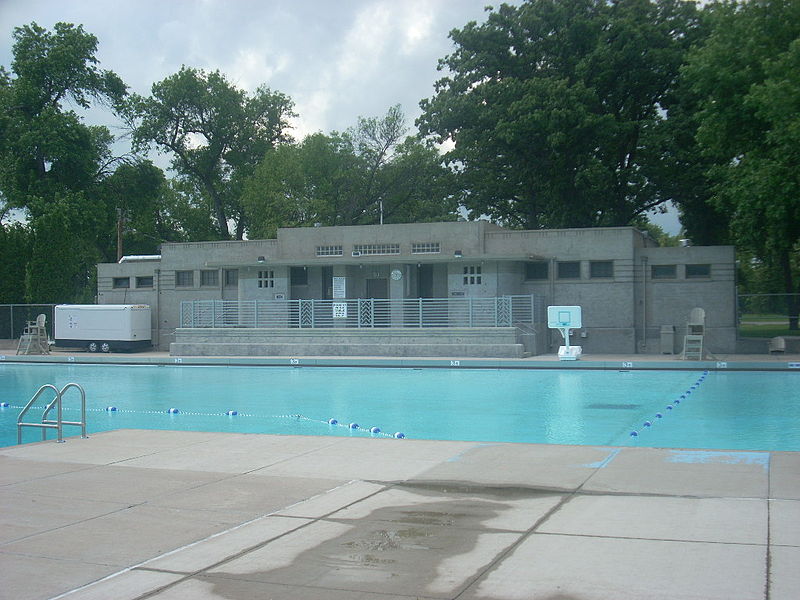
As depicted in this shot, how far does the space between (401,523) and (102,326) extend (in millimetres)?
33991

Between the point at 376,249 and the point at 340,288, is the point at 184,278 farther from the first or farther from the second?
the point at 376,249

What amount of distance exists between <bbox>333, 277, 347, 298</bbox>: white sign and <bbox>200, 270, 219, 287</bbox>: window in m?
7.13

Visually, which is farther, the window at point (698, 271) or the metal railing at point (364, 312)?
the metal railing at point (364, 312)

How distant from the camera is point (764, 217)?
29.8 metres

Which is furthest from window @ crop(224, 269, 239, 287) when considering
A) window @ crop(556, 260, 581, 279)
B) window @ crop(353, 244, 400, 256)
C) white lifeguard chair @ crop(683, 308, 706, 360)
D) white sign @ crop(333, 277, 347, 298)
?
white lifeguard chair @ crop(683, 308, 706, 360)

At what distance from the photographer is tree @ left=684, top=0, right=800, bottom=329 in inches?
1038

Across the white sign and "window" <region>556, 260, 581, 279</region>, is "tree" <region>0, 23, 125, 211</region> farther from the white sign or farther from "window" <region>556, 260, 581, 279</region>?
"window" <region>556, 260, 581, 279</region>

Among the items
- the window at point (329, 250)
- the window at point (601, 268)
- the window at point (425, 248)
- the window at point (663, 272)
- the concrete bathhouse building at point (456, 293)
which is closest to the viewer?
the concrete bathhouse building at point (456, 293)

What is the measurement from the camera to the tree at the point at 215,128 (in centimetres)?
5978

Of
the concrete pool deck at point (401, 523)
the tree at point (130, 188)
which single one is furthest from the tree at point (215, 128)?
the concrete pool deck at point (401, 523)

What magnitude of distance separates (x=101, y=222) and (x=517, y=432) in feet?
132

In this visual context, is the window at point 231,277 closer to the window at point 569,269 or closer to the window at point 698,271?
the window at point 569,269

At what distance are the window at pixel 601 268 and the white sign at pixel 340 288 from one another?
33.7ft

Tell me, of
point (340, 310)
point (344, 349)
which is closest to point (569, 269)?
point (340, 310)
